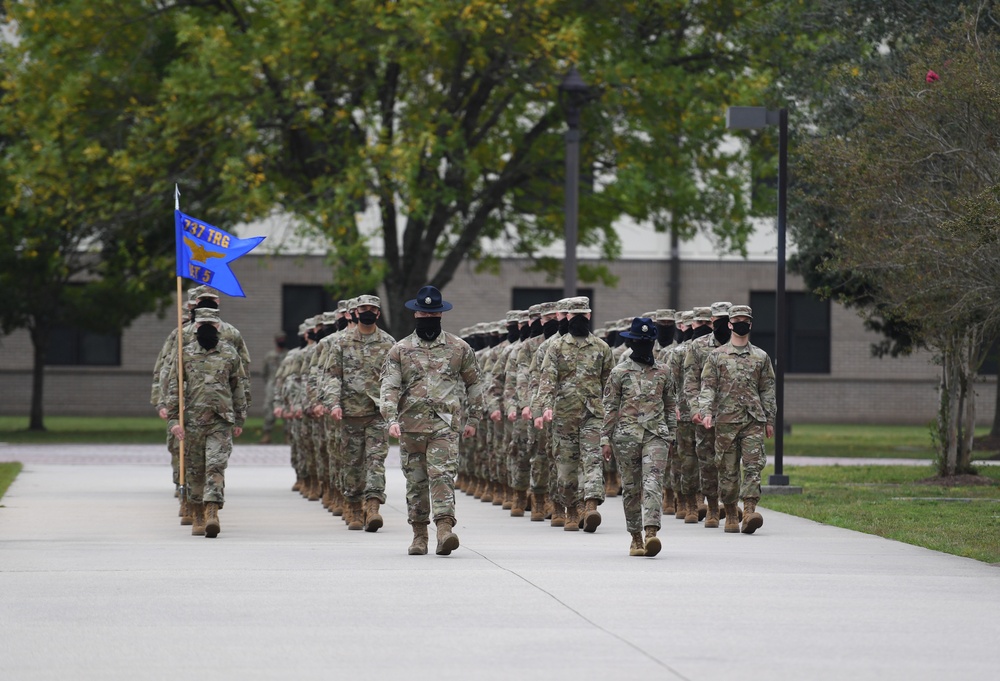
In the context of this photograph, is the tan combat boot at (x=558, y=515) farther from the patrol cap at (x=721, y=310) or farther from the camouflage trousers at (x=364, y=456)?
the patrol cap at (x=721, y=310)

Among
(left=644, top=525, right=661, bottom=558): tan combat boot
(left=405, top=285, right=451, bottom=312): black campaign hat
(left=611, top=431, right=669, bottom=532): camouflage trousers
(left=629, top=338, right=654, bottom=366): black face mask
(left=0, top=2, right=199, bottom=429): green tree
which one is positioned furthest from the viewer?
(left=0, top=2, right=199, bottom=429): green tree

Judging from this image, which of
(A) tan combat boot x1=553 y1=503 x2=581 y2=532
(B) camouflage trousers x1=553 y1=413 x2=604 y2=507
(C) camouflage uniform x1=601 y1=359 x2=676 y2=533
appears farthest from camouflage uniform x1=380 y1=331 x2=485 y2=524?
(A) tan combat boot x1=553 y1=503 x2=581 y2=532

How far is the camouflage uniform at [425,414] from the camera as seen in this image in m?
13.9

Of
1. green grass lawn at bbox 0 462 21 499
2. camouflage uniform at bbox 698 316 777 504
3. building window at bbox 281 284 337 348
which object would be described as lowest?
green grass lawn at bbox 0 462 21 499

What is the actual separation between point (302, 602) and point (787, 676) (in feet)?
11.9

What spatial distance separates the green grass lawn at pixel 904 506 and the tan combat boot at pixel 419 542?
4153mm

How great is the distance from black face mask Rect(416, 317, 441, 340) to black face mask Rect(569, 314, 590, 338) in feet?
7.63

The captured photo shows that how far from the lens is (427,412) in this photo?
1401 centimetres

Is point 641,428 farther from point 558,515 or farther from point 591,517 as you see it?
point 558,515

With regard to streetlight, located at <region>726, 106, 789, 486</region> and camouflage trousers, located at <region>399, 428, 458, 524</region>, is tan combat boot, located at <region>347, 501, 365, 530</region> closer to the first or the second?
camouflage trousers, located at <region>399, 428, 458, 524</region>

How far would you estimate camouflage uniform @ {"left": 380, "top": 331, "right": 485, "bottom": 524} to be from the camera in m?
13.9

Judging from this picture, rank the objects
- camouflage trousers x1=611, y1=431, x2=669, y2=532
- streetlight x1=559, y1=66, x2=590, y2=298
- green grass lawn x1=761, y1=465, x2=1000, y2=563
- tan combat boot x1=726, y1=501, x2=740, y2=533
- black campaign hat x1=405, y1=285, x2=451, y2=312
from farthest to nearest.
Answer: streetlight x1=559, y1=66, x2=590, y2=298 < tan combat boot x1=726, y1=501, x2=740, y2=533 < green grass lawn x1=761, y1=465, x2=1000, y2=563 < black campaign hat x1=405, y1=285, x2=451, y2=312 < camouflage trousers x1=611, y1=431, x2=669, y2=532

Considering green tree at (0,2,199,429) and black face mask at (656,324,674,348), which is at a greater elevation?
green tree at (0,2,199,429)

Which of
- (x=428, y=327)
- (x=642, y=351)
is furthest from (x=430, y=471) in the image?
(x=642, y=351)
